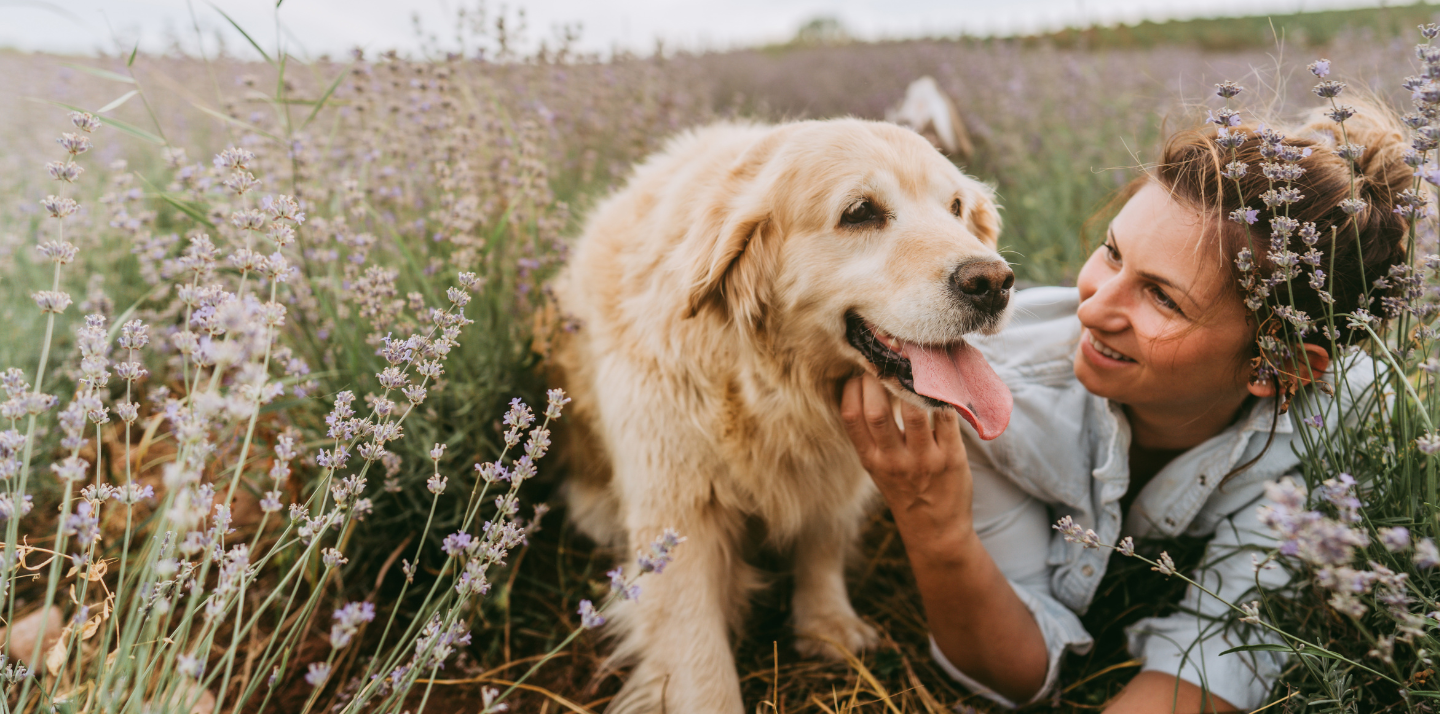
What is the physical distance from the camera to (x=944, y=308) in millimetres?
1591

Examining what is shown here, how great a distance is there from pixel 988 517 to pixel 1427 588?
3.40 feet

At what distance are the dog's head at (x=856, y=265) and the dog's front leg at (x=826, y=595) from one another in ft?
2.21

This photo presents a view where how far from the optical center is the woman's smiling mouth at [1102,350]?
1831 mm

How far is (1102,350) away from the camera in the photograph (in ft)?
6.14

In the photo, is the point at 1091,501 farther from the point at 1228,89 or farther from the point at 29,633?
the point at 29,633

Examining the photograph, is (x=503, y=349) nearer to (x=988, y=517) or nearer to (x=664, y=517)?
(x=664, y=517)

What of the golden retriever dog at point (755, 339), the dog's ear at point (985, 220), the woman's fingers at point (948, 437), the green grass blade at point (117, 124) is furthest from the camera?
the dog's ear at point (985, 220)

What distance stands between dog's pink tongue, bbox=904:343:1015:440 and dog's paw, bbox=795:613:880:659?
915 millimetres

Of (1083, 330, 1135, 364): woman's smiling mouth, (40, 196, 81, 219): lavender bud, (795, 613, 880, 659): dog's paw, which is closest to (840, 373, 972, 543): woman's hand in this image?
(1083, 330, 1135, 364): woman's smiling mouth

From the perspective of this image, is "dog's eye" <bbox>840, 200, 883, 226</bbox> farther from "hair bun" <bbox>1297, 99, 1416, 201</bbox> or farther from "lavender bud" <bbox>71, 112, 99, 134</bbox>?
"lavender bud" <bbox>71, 112, 99, 134</bbox>

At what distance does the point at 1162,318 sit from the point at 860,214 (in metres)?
0.75

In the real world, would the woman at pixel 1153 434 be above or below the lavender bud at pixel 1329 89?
below

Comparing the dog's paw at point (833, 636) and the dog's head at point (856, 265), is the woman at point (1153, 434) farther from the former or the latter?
the dog's paw at point (833, 636)

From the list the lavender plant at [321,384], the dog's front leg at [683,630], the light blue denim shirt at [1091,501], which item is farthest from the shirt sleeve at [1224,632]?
the lavender plant at [321,384]
